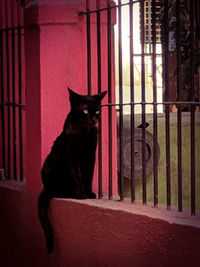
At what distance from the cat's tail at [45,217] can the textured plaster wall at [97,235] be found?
0.24ft

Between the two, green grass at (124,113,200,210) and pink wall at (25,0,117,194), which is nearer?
pink wall at (25,0,117,194)

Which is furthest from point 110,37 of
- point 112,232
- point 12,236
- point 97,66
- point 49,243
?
point 12,236

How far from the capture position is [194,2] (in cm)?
288

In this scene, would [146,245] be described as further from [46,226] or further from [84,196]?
[46,226]

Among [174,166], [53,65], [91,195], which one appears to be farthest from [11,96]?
[174,166]

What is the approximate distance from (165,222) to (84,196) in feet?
3.10

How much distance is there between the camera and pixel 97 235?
10.6 ft

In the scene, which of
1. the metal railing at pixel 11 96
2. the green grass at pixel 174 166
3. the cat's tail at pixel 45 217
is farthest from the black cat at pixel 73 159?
the green grass at pixel 174 166

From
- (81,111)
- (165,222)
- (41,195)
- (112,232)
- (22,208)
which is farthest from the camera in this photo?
(22,208)

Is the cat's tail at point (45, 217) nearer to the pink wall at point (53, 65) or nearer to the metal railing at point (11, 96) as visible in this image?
the pink wall at point (53, 65)

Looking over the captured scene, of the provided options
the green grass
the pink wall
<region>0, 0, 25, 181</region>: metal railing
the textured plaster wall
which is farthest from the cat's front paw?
the green grass

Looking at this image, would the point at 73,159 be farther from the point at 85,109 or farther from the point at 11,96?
the point at 11,96

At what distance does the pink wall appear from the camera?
3707mm

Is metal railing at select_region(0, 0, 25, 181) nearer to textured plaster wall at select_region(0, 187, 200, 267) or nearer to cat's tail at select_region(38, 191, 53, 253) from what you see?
textured plaster wall at select_region(0, 187, 200, 267)
